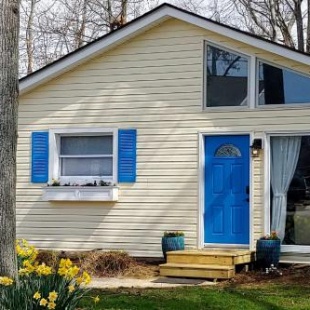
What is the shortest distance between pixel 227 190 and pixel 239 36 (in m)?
2.58

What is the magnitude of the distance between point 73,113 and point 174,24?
8.12 ft

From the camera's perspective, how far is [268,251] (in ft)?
36.8

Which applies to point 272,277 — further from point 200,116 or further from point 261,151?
point 200,116

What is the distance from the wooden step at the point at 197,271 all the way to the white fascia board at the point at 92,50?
4.17 meters

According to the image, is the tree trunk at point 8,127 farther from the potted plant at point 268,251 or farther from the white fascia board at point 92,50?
the white fascia board at point 92,50

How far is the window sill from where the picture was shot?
12516 millimetres

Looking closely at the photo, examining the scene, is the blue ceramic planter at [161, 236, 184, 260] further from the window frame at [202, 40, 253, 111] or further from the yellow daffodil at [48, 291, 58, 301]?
the yellow daffodil at [48, 291, 58, 301]

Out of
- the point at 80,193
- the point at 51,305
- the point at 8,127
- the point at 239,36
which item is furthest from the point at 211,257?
the point at 51,305

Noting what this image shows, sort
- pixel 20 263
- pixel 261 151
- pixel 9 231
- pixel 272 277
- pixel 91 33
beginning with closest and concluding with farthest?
pixel 9 231, pixel 20 263, pixel 272 277, pixel 261 151, pixel 91 33

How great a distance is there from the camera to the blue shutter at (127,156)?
12.5 m

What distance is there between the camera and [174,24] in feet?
41.1

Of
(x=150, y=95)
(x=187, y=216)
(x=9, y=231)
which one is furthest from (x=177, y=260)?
(x=9, y=231)

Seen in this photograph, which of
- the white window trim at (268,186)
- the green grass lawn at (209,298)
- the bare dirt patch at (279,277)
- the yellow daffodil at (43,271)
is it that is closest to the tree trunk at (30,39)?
the white window trim at (268,186)

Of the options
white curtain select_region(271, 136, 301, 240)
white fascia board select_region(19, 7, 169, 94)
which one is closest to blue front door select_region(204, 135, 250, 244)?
white curtain select_region(271, 136, 301, 240)
